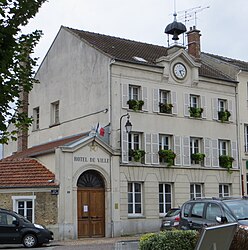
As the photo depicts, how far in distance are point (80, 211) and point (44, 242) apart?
14.8 feet

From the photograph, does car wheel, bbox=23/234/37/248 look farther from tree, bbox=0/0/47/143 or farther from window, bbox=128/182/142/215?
tree, bbox=0/0/47/143

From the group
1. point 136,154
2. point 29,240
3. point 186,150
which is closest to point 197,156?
point 186,150

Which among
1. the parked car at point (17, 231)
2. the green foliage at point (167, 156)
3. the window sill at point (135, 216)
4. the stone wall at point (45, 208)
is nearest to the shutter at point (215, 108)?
the green foliage at point (167, 156)

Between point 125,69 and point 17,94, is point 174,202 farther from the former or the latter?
point 17,94

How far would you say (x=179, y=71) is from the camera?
105 feet

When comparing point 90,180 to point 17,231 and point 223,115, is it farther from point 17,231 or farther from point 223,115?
point 223,115

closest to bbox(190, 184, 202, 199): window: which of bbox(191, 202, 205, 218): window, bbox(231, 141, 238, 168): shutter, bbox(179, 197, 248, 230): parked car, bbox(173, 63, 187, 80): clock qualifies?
bbox(231, 141, 238, 168): shutter

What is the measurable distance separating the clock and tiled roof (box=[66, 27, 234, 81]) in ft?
4.37

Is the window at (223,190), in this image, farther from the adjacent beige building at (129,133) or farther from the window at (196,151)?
the window at (196,151)

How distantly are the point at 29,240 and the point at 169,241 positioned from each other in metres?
13.5

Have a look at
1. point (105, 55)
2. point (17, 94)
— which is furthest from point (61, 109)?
point (17, 94)

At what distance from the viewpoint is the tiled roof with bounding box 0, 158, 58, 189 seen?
2692cm

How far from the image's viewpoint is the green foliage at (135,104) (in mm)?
29336

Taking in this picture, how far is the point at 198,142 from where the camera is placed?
32625 mm
